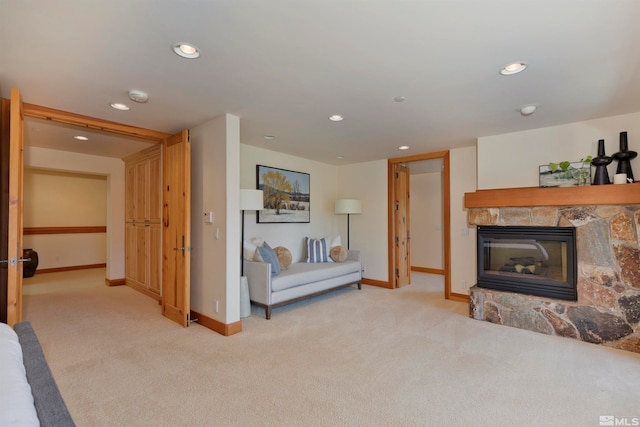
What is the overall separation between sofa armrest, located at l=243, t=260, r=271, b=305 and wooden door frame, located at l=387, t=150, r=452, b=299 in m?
2.52

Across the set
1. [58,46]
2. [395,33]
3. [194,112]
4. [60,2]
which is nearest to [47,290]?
[194,112]

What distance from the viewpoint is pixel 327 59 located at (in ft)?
7.00

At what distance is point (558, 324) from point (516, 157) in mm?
2027

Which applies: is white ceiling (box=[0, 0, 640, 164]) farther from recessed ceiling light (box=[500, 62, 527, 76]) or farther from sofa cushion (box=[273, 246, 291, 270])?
sofa cushion (box=[273, 246, 291, 270])

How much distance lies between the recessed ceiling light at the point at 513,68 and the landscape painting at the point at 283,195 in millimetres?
3406

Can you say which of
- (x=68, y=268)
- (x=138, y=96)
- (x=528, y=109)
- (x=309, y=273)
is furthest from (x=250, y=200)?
(x=68, y=268)

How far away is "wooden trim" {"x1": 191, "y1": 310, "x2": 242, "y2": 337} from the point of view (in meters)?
3.27

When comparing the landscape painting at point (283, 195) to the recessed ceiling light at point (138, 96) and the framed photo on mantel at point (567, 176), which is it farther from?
the framed photo on mantel at point (567, 176)

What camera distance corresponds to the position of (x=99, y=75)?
2357 millimetres

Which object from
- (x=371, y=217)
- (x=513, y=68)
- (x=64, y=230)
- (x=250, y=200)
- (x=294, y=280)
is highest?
(x=513, y=68)

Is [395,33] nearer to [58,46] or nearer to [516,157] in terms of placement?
[58,46]

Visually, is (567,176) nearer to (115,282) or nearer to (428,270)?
(428,270)

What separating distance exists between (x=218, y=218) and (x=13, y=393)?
7.79ft

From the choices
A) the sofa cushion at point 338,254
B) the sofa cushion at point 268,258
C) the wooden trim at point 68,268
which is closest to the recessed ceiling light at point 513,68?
the sofa cushion at point 268,258
